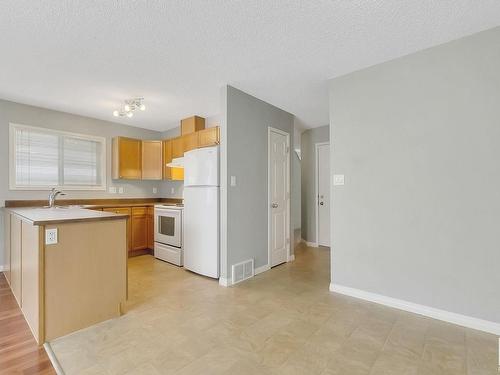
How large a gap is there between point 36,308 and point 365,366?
7.91 ft

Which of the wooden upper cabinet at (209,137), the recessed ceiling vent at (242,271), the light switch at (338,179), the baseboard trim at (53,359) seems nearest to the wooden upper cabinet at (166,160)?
the wooden upper cabinet at (209,137)

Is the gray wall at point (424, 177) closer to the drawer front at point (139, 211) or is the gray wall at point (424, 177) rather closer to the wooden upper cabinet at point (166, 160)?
the wooden upper cabinet at point (166, 160)

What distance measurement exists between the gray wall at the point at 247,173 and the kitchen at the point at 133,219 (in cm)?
23

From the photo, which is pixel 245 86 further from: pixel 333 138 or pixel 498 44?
pixel 498 44

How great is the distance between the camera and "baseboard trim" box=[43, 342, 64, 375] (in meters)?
1.63

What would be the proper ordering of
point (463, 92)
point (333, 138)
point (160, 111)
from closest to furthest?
point (463, 92), point (333, 138), point (160, 111)

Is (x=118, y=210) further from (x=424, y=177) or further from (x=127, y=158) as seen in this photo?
(x=424, y=177)

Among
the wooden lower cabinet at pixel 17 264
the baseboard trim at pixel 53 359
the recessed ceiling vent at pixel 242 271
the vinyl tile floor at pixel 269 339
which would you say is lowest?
the vinyl tile floor at pixel 269 339

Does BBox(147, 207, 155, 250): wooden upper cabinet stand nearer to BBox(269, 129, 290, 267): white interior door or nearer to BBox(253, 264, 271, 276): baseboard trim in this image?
BBox(253, 264, 271, 276): baseboard trim

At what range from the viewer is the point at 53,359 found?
1743 mm

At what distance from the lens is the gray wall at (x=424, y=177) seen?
2.14 metres

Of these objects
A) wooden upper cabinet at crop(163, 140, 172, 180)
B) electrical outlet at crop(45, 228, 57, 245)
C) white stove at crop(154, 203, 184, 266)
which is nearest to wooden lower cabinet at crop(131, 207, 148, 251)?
white stove at crop(154, 203, 184, 266)

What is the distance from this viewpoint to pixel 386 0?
5.95 feet

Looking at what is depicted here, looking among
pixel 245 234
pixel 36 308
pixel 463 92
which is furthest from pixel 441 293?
pixel 36 308
